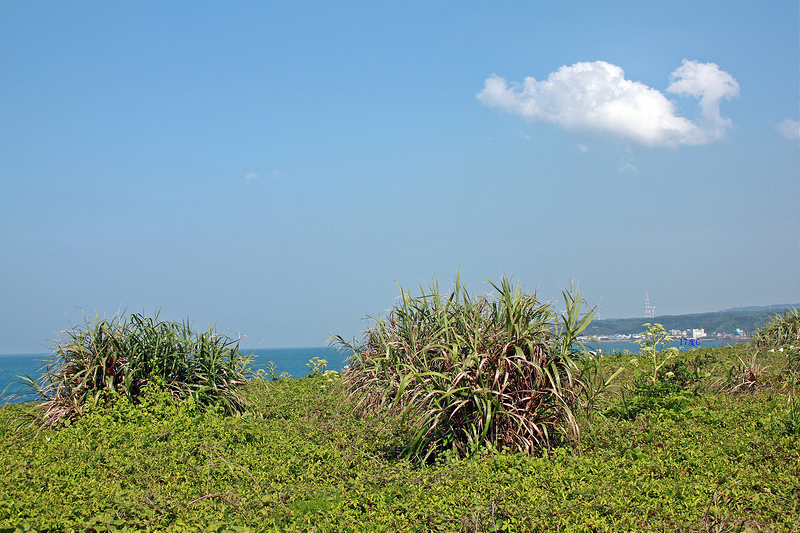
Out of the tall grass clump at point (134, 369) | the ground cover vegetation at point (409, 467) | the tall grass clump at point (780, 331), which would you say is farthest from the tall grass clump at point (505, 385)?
the tall grass clump at point (780, 331)

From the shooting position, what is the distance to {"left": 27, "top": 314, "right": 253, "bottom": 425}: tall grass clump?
7.32 metres

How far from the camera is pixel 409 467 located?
5.27 meters

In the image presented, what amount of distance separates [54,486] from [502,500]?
136 inches

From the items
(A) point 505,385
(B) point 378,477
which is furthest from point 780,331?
(B) point 378,477

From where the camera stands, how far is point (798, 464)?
482cm

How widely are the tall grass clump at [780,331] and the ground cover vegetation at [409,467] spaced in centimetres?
517

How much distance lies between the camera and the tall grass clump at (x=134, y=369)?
24.0 ft

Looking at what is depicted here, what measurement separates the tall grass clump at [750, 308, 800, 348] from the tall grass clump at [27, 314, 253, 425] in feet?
34.6

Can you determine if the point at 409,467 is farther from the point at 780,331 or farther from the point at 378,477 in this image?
the point at 780,331

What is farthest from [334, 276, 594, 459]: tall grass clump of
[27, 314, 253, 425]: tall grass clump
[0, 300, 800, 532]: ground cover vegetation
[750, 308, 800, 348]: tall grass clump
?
[750, 308, 800, 348]: tall grass clump

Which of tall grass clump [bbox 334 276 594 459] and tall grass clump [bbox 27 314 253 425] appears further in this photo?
tall grass clump [bbox 27 314 253 425]

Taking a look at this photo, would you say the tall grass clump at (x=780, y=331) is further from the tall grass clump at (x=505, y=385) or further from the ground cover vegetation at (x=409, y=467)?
the tall grass clump at (x=505, y=385)

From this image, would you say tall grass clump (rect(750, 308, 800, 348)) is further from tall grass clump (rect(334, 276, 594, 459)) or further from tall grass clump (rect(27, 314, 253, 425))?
tall grass clump (rect(27, 314, 253, 425))

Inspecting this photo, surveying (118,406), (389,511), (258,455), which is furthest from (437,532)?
(118,406)
